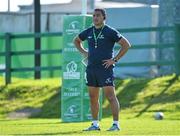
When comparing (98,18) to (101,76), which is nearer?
(98,18)

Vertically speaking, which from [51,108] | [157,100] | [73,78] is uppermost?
[73,78]

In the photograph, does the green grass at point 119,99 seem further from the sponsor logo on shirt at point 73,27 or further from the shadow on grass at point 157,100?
the sponsor logo on shirt at point 73,27

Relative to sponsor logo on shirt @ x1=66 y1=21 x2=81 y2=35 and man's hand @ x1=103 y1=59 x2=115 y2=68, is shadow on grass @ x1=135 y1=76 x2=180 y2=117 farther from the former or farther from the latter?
man's hand @ x1=103 y1=59 x2=115 y2=68

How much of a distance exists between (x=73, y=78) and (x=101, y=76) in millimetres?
3998

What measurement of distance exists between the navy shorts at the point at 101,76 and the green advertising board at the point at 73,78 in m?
3.65

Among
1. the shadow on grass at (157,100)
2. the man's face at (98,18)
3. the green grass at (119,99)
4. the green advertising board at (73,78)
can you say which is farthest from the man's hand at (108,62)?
the shadow on grass at (157,100)

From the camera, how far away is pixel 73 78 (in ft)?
55.8

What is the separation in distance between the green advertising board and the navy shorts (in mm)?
3653

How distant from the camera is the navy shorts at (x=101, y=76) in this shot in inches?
513

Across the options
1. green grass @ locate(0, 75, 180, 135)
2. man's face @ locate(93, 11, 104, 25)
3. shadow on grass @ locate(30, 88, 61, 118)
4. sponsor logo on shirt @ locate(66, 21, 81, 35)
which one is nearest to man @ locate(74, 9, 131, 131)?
man's face @ locate(93, 11, 104, 25)

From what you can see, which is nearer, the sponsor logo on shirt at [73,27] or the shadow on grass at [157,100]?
the sponsor logo on shirt at [73,27]

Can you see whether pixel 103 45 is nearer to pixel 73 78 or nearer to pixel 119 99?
pixel 73 78

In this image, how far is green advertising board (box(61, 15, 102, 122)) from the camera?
663 inches

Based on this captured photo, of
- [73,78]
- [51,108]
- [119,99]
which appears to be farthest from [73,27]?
[51,108]
